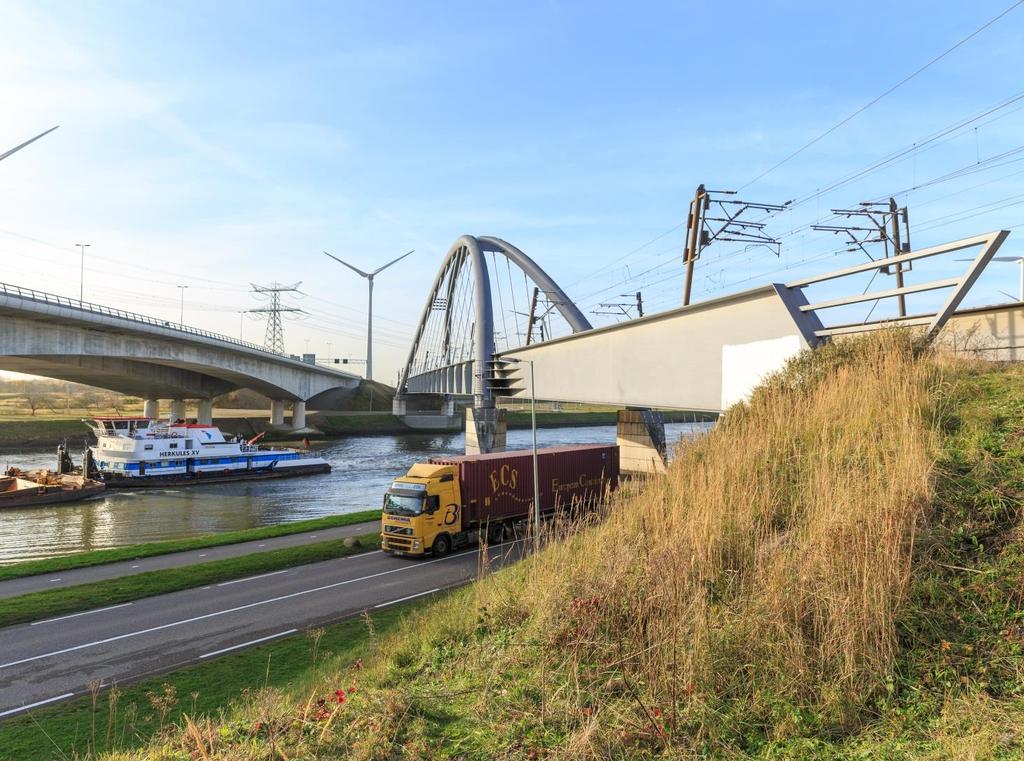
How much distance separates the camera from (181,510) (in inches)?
1556

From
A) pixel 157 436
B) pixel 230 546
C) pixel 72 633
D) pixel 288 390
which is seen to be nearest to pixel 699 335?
pixel 72 633

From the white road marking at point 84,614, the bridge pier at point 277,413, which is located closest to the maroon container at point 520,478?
the white road marking at point 84,614

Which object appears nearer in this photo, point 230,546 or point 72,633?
point 72,633

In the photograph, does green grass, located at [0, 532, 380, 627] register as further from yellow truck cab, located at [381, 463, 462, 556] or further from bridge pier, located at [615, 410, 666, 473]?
bridge pier, located at [615, 410, 666, 473]

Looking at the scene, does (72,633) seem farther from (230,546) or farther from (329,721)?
(329,721)

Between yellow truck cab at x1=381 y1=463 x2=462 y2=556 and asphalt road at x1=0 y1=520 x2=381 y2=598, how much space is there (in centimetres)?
471

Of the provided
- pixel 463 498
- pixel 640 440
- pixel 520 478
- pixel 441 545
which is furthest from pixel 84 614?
pixel 640 440

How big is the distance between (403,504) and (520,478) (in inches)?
206

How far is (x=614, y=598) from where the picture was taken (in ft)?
22.0

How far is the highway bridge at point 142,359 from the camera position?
45.4 m

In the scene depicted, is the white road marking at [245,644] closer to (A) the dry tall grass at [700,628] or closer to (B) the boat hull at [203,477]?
(A) the dry tall grass at [700,628]

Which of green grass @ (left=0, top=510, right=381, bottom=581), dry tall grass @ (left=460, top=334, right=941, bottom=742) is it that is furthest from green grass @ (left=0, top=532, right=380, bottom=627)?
dry tall grass @ (left=460, top=334, right=941, bottom=742)

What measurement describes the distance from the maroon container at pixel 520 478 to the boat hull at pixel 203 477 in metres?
31.1

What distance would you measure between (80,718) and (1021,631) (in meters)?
13.6
